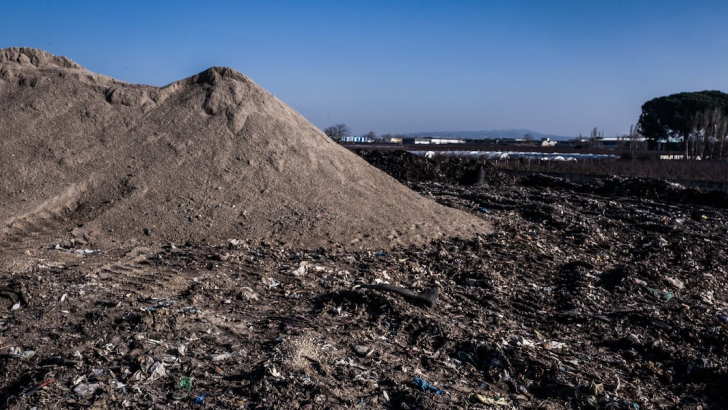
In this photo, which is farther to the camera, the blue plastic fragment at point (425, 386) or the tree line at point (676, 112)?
the tree line at point (676, 112)

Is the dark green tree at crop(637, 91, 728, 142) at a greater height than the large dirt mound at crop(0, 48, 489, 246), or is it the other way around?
the dark green tree at crop(637, 91, 728, 142)

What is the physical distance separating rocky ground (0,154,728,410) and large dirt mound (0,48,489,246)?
18.6 inches

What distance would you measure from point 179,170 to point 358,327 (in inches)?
156

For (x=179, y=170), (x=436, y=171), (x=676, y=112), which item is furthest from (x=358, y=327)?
(x=676, y=112)

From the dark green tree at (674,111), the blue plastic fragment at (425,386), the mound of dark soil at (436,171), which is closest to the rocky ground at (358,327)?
the blue plastic fragment at (425,386)

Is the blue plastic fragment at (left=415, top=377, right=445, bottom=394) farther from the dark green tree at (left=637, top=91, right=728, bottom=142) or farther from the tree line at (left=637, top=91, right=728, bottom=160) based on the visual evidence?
the dark green tree at (left=637, top=91, right=728, bottom=142)

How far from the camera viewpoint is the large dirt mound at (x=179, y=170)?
Answer: 20.9ft

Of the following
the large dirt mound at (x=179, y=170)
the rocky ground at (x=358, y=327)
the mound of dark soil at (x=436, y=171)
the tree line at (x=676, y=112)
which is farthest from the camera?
the tree line at (x=676, y=112)

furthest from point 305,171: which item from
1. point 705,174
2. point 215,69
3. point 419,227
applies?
point 705,174

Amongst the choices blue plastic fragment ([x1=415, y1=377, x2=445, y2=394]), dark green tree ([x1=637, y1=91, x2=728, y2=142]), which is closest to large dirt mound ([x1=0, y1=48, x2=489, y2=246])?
blue plastic fragment ([x1=415, y1=377, x2=445, y2=394])

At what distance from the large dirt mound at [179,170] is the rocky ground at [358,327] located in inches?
18.6

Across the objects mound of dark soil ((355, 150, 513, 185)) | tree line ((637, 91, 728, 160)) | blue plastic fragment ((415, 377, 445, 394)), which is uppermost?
tree line ((637, 91, 728, 160))

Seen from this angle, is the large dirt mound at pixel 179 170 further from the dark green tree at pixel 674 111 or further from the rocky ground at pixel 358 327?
the dark green tree at pixel 674 111

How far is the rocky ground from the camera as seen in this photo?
3.08 metres
